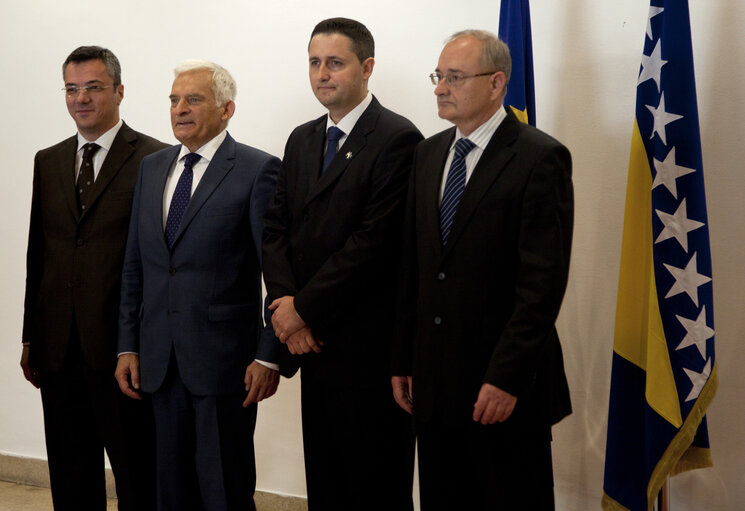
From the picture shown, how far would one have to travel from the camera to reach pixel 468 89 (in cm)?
223

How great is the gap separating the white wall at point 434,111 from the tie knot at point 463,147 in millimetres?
1008

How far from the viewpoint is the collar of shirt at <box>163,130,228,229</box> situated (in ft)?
9.11

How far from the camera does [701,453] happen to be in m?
2.64

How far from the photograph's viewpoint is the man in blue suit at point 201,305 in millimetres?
2643

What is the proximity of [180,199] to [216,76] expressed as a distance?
1.46 ft

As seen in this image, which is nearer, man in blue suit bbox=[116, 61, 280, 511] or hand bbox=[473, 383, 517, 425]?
hand bbox=[473, 383, 517, 425]

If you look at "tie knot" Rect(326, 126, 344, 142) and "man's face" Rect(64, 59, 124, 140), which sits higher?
"man's face" Rect(64, 59, 124, 140)

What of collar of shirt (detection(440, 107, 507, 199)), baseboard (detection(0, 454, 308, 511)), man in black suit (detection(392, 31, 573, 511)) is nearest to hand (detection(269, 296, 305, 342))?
man in black suit (detection(392, 31, 573, 511))

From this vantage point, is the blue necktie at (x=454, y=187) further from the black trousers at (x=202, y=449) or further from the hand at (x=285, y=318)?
the black trousers at (x=202, y=449)

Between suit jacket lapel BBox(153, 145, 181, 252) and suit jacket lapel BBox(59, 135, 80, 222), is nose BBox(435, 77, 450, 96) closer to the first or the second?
suit jacket lapel BBox(153, 145, 181, 252)

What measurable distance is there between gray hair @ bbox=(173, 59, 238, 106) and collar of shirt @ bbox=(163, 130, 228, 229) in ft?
0.42

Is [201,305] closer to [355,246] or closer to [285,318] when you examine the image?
[285,318]

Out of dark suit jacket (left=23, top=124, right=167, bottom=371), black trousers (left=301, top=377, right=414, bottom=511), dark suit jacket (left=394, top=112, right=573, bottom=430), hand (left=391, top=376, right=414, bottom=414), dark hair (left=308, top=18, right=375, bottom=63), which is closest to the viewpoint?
dark suit jacket (left=394, top=112, right=573, bottom=430)

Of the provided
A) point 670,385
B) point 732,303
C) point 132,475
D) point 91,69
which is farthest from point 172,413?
point 732,303
